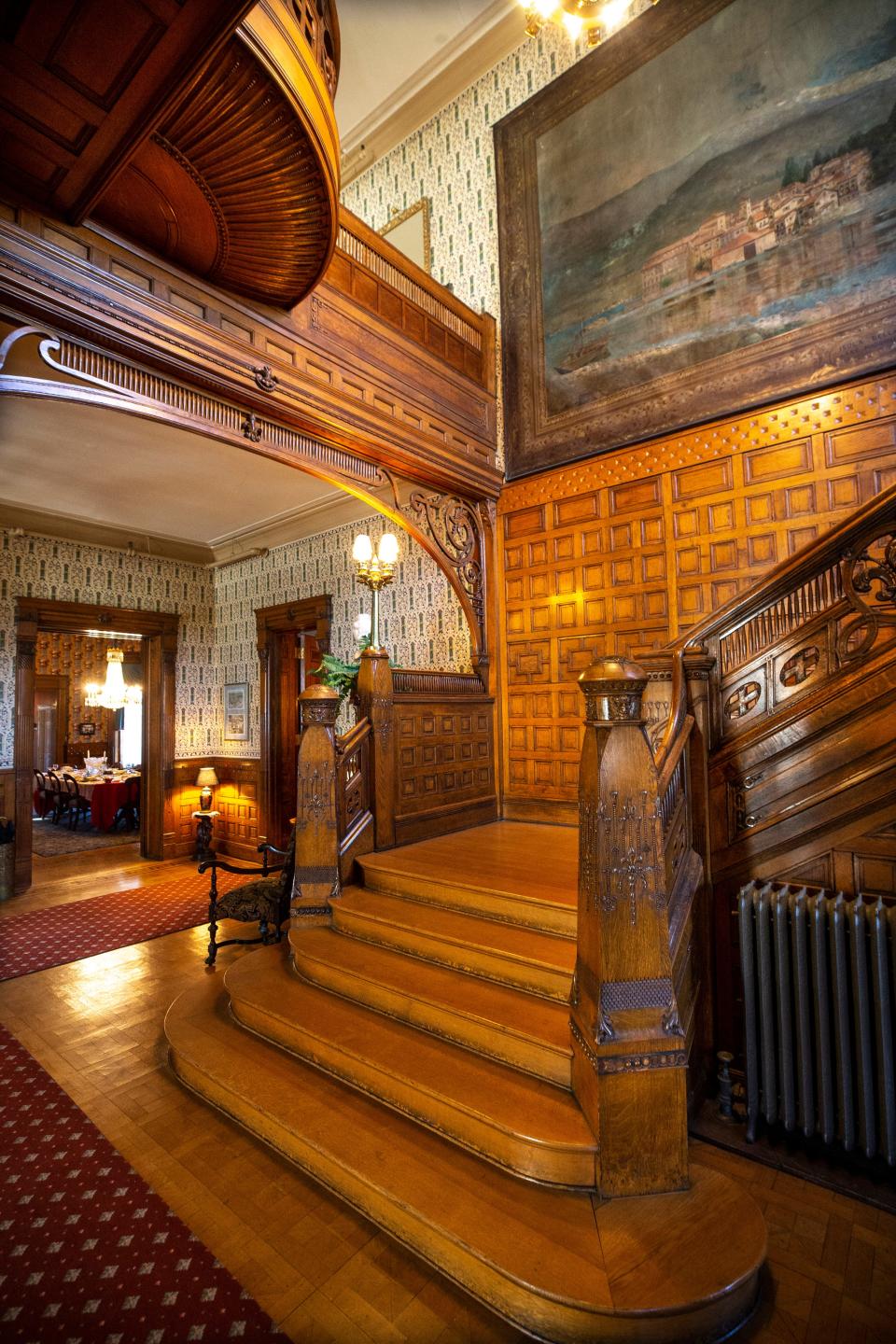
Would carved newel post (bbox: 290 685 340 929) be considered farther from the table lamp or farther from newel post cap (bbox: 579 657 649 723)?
the table lamp

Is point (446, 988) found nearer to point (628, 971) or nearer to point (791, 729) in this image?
point (628, 971)

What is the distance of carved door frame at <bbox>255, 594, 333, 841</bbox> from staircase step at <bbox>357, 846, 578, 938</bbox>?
14.6 ft

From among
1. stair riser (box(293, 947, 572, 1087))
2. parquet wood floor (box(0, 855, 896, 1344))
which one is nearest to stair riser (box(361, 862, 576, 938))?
stair riser (box(293, 947, 572, 1087))

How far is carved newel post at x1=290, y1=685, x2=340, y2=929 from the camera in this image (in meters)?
3.48

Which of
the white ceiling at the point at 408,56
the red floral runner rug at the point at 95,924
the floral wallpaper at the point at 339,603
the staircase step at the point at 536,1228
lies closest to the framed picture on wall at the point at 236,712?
the floral wallpaper at the point at 339,603

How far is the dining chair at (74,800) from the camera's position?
425 inches

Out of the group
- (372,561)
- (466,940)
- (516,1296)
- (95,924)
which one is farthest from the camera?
(95,924)

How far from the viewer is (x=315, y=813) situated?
3488 mm

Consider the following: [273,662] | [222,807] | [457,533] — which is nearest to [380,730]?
[457,533]

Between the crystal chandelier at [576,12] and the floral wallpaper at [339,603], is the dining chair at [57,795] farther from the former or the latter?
the crystal chandelier at [576,12]

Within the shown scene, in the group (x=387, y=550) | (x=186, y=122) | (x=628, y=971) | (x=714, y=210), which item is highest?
(x=714, y=210)

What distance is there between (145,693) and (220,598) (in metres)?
1.78

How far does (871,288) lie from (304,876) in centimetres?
502

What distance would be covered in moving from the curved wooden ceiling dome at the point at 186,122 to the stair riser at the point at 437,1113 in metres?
3.71
